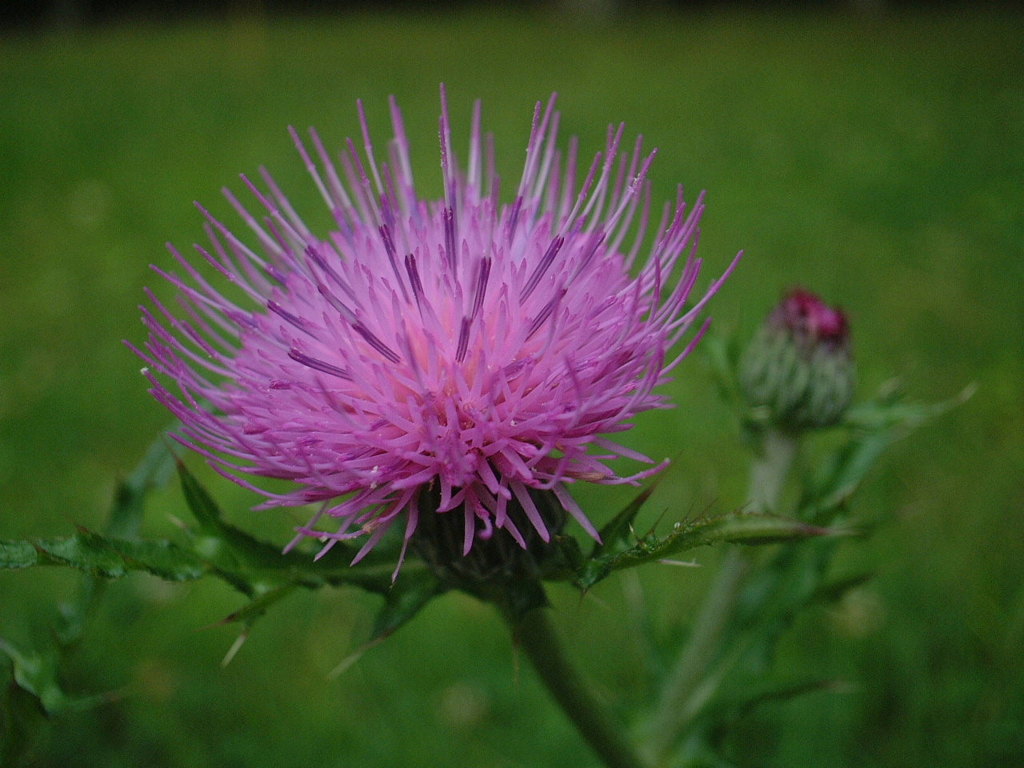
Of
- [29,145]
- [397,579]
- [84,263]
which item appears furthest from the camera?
[29,145]

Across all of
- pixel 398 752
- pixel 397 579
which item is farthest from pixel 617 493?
pixel 397 579

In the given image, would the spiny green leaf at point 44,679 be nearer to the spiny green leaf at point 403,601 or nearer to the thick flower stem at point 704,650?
the spiny green leaf at point 403,601

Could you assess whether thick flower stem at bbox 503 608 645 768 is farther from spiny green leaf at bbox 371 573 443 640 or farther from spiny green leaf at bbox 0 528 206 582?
spiny green leaf at bbox 0 528 206 582

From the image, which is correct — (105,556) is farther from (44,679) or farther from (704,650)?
(704,650)

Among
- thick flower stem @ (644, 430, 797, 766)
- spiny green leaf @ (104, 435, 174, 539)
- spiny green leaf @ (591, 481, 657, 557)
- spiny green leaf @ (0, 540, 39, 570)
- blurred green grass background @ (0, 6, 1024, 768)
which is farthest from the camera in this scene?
blurred green grass background @ (0, 6, 1024, 768)

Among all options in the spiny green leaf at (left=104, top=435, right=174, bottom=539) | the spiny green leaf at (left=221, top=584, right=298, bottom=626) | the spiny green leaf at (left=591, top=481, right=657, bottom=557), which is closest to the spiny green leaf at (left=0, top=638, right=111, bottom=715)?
the spiny green leaf at (left=104, top=435, right=174, bottom=539)

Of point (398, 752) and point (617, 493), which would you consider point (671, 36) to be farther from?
point (398, 752)
